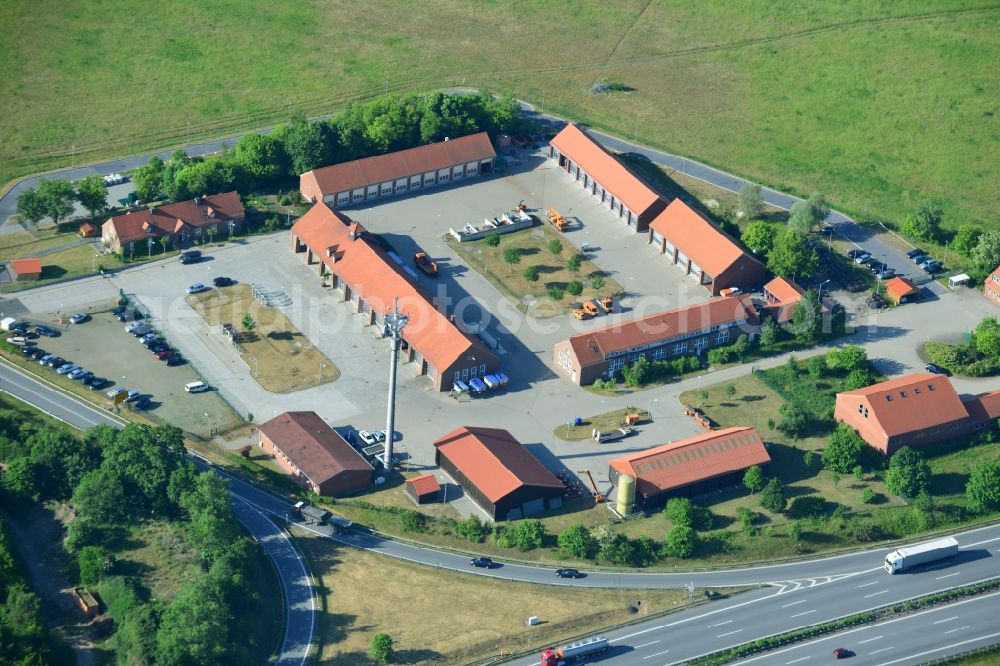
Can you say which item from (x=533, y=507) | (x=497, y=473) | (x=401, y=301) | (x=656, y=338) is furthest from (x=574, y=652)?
(x=401, y=301)

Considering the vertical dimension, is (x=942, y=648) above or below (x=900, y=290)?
below

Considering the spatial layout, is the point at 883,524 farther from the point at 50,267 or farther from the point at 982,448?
the point at 50,267

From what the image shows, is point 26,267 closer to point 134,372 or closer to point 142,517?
point 134,372

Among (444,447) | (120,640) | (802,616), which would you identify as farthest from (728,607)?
(120,640)

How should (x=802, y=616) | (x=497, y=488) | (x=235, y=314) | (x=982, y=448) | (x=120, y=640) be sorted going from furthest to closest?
(x=235, y=314) → (x=982, y=448) → (x=497, y=488) → (x=802, y=616) → (x=120, y=640)

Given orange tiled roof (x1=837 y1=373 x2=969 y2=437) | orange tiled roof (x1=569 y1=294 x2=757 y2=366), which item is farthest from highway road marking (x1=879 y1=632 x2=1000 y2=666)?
orange tiled roof (x1=569 y1=294 x2=757 y2=366)

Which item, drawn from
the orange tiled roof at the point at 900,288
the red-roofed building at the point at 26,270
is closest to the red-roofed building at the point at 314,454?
the red-roofed building at the point at 26,270

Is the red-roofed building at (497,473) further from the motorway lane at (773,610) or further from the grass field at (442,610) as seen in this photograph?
the motorway lane at (773,610)
